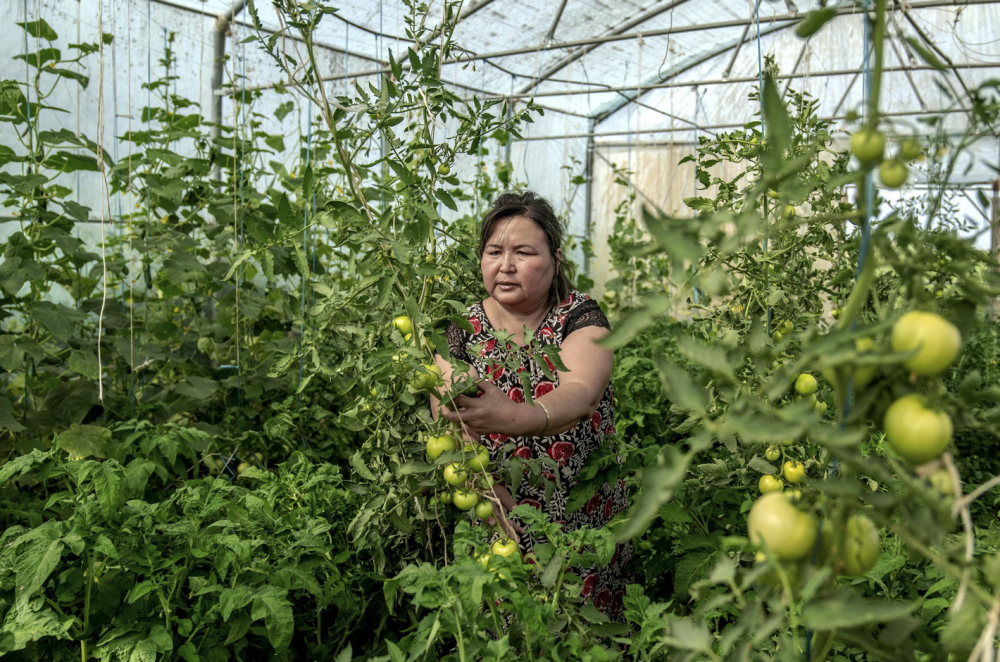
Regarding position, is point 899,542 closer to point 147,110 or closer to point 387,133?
point 387,133

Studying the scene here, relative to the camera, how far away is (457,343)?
5.20ft

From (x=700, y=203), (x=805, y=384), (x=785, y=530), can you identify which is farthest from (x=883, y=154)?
(x=700, y=203)

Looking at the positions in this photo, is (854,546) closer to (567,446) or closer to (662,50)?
(567,446)

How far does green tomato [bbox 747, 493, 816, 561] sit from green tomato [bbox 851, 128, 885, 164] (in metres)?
0.23

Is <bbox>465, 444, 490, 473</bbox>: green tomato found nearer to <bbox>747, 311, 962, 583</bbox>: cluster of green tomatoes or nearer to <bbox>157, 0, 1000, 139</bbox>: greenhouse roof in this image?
<bbox>747, 311, 962, 583</bbox>: cluster of green tomatoes

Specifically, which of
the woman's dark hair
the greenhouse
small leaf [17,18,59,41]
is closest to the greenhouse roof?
small leaf [17,18,59,41]

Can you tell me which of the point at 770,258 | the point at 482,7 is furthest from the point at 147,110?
the point at 482,7

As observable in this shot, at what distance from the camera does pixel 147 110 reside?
2.49 meters

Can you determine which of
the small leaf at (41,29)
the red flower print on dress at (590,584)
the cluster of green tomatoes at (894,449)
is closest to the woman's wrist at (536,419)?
the red flower print on dress at (590,584)

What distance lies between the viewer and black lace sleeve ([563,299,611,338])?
1.61 metres

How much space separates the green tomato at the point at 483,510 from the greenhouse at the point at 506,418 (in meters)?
0.01

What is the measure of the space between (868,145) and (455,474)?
2.60 ft

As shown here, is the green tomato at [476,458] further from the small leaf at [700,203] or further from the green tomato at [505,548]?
the small leaf at [700,203]

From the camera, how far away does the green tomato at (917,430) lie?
428 mm
